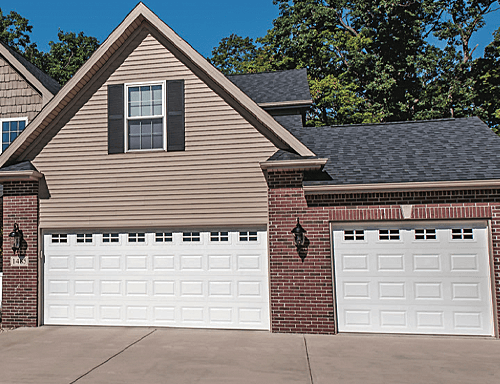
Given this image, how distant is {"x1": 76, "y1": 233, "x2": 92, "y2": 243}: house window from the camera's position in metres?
10.9

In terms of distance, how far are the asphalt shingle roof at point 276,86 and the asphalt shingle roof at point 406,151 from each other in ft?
3.30

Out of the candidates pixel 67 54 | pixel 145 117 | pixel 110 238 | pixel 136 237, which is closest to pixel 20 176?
pixel 110 238

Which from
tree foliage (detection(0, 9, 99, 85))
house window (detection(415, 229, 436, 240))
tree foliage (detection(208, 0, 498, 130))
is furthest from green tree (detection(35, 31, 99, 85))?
house window (detection(415, 229, 436, 240))

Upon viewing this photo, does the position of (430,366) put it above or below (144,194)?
below

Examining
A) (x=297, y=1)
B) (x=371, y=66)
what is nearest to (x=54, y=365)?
(x=371, y=66)

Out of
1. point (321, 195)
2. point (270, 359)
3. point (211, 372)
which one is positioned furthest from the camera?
point (321, 195)

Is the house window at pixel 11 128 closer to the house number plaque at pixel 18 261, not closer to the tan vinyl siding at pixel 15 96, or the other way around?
the tan vinyl siding at pixel 15 96

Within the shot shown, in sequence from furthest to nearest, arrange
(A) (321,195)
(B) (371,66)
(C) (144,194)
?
1. (B) (371,66)
2. (C) (144,194)
3. (A) (321,195)

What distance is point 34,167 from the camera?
10.9m

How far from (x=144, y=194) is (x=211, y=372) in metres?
5.25

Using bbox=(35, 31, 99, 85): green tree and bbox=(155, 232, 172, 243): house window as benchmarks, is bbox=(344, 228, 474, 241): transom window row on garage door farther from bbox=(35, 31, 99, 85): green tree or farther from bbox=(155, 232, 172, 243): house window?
bbox=(35, 31, 99, 85): green tree

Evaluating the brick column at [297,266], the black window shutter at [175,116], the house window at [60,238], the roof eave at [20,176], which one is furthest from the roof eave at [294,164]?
the roof eave at [20,176]

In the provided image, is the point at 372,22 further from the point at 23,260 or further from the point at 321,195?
the point at 23,260

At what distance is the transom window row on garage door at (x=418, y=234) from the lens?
9.27m
